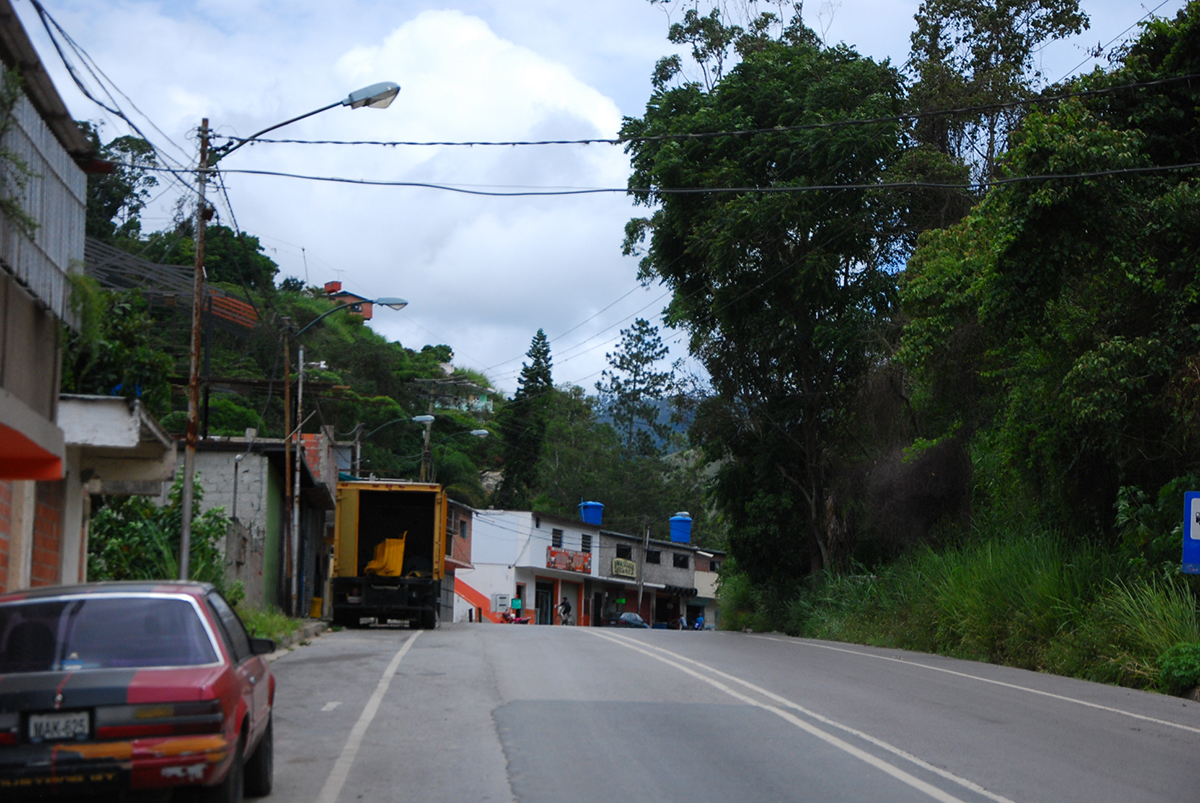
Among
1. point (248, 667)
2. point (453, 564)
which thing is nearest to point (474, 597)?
point (453, 564)

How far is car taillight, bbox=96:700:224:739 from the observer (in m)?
5.96

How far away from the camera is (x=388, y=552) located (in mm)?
28250

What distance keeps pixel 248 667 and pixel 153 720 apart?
4.61 feet

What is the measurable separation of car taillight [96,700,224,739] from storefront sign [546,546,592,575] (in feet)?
194

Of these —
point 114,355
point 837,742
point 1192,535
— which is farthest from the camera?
point 1192,535

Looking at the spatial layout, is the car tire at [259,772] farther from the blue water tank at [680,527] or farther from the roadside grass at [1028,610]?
the blue water tank at [680,527]

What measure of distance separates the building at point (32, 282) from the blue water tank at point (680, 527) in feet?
184

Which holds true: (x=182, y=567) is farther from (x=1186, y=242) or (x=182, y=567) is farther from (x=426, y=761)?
(x=1186, y=242)

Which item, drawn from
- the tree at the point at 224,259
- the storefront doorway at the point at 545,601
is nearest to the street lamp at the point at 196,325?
the tree at the point at 224,259

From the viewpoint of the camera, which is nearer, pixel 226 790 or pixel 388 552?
pixel 226 790

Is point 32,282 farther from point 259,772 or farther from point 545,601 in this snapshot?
point 545,601

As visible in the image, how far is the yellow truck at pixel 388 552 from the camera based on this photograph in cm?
2773

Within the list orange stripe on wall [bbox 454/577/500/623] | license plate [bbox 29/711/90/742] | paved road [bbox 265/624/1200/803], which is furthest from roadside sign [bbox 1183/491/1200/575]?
orange stripe on wall [bbox 454/577/500/623]

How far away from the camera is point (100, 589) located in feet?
22.5
